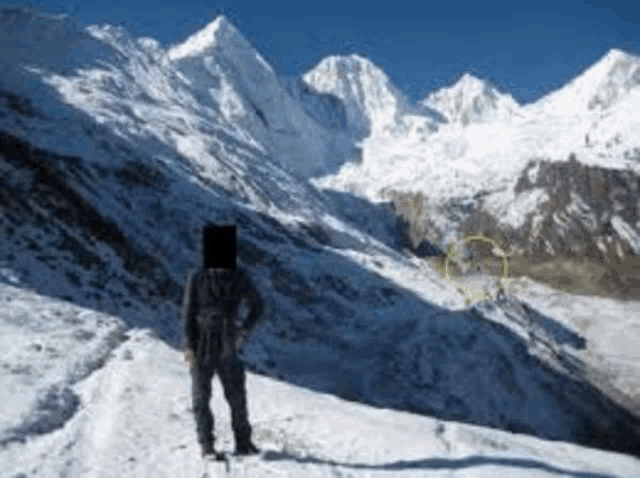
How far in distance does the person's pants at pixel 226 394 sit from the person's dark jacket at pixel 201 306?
24 centimetres

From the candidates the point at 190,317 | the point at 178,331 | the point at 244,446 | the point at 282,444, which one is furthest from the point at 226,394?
the point at 178,331

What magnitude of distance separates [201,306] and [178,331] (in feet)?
154

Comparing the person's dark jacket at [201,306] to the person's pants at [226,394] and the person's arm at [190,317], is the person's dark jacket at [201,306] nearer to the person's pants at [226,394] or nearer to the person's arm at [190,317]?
the person's arm at [190,317]

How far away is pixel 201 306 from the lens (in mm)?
10609

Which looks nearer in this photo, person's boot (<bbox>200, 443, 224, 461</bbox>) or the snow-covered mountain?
person's boot (<bbox>200, 443, 224, 461</bbox>)

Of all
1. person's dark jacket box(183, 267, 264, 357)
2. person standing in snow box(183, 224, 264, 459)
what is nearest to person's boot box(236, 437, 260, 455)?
person standing in snow box(183, 224, 264, 459)

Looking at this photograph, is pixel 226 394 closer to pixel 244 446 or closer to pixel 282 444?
pixel 244 446

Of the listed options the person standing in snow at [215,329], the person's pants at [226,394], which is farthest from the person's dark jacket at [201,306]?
the person's pants at [226,394]

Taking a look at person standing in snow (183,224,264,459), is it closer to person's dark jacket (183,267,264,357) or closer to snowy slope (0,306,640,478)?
person's dark jacket (183,267,264,357)

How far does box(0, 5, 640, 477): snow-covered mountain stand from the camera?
38.1 ft

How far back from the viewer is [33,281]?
4281cm

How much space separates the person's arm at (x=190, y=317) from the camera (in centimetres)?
1059

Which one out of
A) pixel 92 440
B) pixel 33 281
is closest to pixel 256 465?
pixel 92 440

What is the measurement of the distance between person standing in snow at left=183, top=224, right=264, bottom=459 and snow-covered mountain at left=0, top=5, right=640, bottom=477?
56cm
